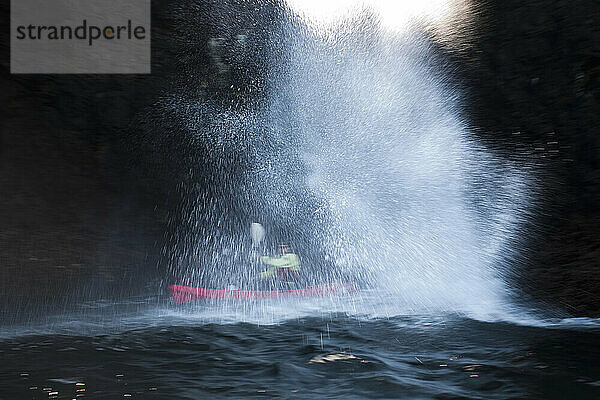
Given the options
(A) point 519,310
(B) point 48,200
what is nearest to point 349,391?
(A) point 519,310

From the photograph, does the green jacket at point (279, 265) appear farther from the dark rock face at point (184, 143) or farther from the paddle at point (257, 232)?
the paddle at point (257, 232)

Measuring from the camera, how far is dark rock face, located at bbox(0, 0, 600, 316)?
37.2 feet

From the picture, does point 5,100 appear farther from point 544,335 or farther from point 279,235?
point 544,335

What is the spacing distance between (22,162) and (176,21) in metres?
3.92

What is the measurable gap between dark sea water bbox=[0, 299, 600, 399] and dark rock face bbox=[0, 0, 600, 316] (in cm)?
221

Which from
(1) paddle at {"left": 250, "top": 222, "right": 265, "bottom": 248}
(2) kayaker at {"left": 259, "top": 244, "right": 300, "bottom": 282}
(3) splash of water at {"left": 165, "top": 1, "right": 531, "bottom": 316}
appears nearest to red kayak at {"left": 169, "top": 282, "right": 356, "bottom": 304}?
(2) kayaker at {"left": 259, "top": 244, "right": 300, "bottom": 282}

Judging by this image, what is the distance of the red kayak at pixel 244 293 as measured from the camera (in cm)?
1002
